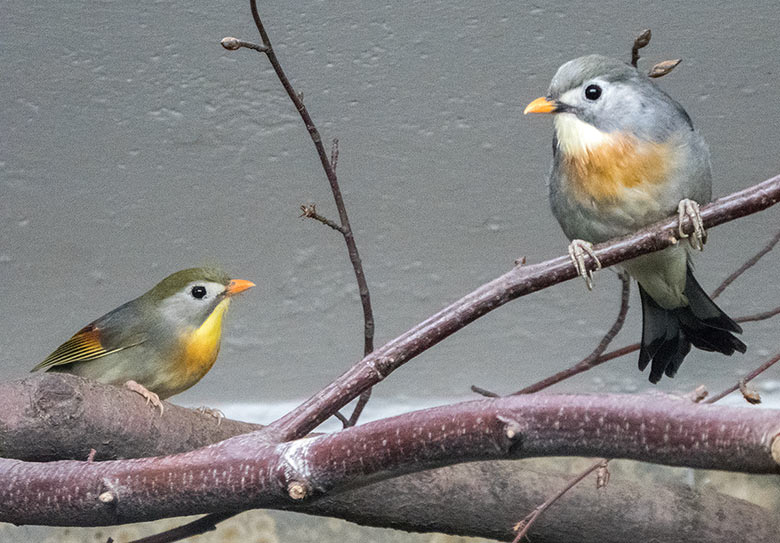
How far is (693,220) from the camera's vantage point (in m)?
1.29

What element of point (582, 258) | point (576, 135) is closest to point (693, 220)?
point (582, 258)

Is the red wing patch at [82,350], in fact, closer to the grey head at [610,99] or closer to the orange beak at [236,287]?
the orange beak at [236,287]

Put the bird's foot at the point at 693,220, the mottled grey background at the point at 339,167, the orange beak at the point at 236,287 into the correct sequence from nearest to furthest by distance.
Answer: the bird's foot at the point at 693,220, the mottled grey background at the point at 339,167, the orange beak at the point at 236,287

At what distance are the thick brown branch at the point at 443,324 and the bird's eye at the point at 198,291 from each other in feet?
3.28

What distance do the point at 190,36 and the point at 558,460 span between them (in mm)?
1590

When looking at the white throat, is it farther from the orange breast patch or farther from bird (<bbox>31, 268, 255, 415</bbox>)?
bird (<bbox>31, 268, 255, 415</bbox>)

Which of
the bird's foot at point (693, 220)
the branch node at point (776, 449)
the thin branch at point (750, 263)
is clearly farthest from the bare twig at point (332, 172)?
the branch node at point (776, 449)

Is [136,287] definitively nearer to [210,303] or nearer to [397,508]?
[210,303]

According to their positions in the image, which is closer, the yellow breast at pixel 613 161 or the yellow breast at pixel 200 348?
the yellow breast at pixel 613 161

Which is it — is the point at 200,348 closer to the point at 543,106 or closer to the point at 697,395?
the point at 543,106

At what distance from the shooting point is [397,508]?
150 cm

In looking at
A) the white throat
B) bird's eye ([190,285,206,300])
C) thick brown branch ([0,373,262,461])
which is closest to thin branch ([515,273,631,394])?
the white throat

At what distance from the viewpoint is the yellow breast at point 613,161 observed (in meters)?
1.51

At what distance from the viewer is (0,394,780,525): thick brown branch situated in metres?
0.76
